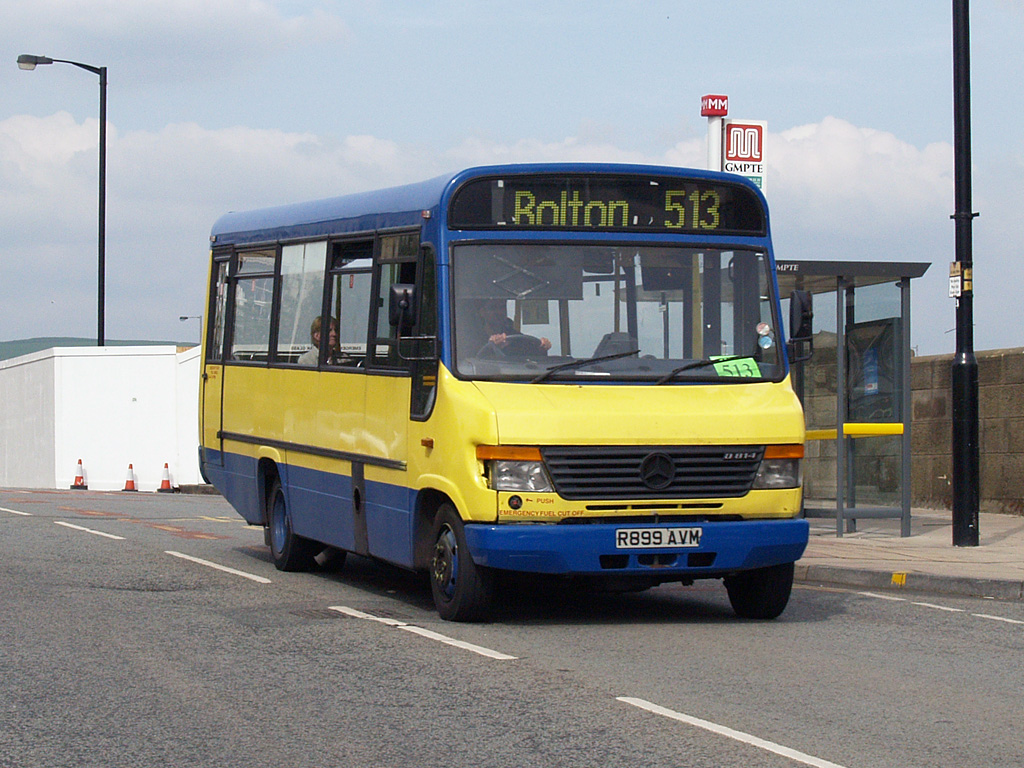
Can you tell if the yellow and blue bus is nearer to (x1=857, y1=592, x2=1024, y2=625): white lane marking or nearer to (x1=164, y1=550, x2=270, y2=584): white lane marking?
(x1=164, y1=550, x2=270, y2=584): white lane marking

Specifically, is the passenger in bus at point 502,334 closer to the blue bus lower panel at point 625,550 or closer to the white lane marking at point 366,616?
the blue bus lower panel at point 625,550

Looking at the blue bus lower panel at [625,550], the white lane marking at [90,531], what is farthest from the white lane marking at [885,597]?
the white lane marking at [90,531]

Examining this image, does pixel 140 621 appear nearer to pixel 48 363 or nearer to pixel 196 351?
pixel 196 351

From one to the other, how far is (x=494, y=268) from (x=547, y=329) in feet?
1.81

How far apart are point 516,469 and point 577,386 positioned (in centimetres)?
72

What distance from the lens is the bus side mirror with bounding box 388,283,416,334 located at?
1051 cm

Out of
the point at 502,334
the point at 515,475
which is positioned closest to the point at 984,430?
the point at 502,334

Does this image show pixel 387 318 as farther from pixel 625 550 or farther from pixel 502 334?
pixel 625 550

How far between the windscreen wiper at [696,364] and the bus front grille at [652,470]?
538 mm

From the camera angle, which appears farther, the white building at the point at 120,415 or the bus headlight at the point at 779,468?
the white building at the point at 120,415

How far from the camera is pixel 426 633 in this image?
9.98 metres

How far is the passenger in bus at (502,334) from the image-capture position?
10.4 m

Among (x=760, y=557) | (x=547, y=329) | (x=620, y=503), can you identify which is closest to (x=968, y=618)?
(x=760, y=557)

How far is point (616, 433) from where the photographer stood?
995 cm
